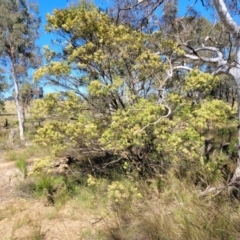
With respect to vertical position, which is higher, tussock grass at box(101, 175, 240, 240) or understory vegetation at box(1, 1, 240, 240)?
understory vegetation at box(1, 1, 240, 240)

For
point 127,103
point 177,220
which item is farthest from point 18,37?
point 177,220

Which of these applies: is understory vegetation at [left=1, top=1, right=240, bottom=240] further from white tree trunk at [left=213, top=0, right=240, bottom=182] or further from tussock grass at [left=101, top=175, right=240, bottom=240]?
white tree trunk at [left=213, top=0, right=240, bottom=182]

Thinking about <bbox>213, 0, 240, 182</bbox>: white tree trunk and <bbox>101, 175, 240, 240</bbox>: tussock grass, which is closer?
<bbox>101, 175, 240, 240</bbox>: tussock grass

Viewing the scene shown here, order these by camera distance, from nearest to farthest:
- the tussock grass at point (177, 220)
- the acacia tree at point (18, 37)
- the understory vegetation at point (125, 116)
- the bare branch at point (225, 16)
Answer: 1. the tussock grass at point (177, 220)
2. the bare branch at point (225, 16)
3. the understory vegetation at point (125, 116)
4. the acacia tree at point (18, 37)

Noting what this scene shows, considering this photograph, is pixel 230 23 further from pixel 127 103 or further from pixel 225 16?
pixel 127 103

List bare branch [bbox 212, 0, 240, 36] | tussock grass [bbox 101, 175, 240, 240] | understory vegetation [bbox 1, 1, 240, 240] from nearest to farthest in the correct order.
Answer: tussock grass [bbox 101, 175, 240, 240]
bare branch [bbox 212, 0, 240, 36]
understory vegetation [bbox 1, 1, 240, 240]

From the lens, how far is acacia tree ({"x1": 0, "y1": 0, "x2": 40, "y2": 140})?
50.0 feet

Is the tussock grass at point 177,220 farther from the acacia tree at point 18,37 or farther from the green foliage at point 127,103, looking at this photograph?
the acacia tree at point 18,37

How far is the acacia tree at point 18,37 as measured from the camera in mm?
15227

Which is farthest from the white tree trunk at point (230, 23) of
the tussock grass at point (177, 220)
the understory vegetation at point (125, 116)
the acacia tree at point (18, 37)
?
the acacia tree at point (18, 37)

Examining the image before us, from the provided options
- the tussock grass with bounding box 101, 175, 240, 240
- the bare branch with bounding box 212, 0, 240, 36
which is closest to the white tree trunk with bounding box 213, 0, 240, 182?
the bare branch with bounding box 212, 0, 240, 36

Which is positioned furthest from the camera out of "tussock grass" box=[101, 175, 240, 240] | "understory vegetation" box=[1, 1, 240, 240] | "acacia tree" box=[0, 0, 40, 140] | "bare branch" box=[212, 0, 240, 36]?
"acacia tree" box=[0, 0, 40, 140]

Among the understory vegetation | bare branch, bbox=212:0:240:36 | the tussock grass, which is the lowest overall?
the tussock grass

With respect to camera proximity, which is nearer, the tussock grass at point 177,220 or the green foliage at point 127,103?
the tussock grass at point 177,220
